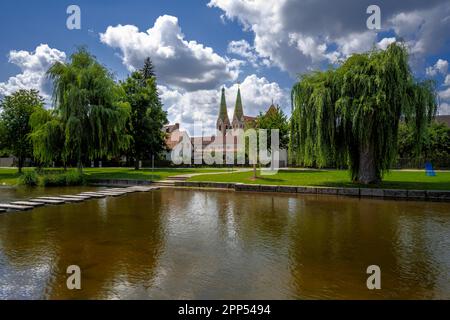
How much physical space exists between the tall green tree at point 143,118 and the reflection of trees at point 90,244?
24118 millimetres

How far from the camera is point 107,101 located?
23.5m

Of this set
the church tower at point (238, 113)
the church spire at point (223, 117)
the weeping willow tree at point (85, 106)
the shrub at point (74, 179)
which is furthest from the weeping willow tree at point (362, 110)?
the church spire at point (223, 117)

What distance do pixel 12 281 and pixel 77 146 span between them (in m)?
19.9

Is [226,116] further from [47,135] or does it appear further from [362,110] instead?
[362,110]

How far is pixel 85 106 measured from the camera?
2256 centimetres

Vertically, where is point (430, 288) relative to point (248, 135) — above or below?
below

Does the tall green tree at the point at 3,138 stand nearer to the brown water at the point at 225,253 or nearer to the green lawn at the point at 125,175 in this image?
the green lawn at the point at 125,175

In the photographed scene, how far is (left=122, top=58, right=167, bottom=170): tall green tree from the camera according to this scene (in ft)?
114

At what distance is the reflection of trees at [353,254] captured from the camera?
437cm

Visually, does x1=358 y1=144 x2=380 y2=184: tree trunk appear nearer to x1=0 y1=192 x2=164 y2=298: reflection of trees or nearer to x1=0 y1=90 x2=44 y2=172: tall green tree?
x1=0 y1=192 x2=164 y2=298: reflection of trees

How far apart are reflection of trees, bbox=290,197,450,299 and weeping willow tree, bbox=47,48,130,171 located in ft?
57.1

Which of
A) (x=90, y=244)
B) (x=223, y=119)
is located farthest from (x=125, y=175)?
(x=223, y=119)

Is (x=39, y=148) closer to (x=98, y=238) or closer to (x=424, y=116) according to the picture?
(x=98, y=238)
